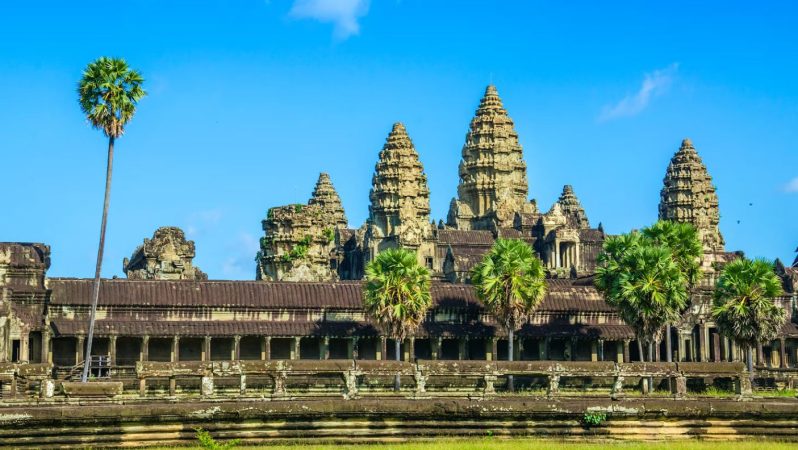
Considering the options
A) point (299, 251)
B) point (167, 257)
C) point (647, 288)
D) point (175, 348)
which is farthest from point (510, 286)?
point (299, 251)

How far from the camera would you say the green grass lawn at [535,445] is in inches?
1005

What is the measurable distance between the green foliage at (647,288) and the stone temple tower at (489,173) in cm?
7329

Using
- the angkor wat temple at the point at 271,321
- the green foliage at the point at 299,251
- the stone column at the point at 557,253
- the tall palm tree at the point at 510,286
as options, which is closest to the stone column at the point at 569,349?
the angkor wat temple at the point at 271,321

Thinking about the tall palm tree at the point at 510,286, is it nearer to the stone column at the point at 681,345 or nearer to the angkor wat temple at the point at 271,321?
the angkor wat temple at the point at 271,321

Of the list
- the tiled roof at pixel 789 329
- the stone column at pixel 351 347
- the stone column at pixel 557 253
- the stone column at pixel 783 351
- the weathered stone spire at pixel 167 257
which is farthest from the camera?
the stone column at pixel 557 253

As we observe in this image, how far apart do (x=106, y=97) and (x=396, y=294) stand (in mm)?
19199

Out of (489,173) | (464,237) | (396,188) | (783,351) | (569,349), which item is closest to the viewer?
(569,349)

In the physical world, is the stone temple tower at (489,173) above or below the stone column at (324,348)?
above

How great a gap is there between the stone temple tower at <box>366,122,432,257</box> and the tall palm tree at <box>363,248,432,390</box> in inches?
2516

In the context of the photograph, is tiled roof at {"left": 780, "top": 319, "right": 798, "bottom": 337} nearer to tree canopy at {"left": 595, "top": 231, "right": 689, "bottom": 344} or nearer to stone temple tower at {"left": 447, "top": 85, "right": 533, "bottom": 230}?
tree canopy at {"left": 595, "top": 231, "right": 689, "bottom": 344}

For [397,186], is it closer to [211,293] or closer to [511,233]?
[511,233]

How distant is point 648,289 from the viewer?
223ft

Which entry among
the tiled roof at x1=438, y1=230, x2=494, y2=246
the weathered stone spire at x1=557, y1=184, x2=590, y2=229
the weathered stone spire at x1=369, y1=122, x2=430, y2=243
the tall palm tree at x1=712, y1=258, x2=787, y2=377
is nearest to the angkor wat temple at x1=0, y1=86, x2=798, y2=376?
the tall palm tree at x1=712, y1=258, x2=787, y2=377

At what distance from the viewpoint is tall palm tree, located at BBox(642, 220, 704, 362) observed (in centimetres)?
7331
